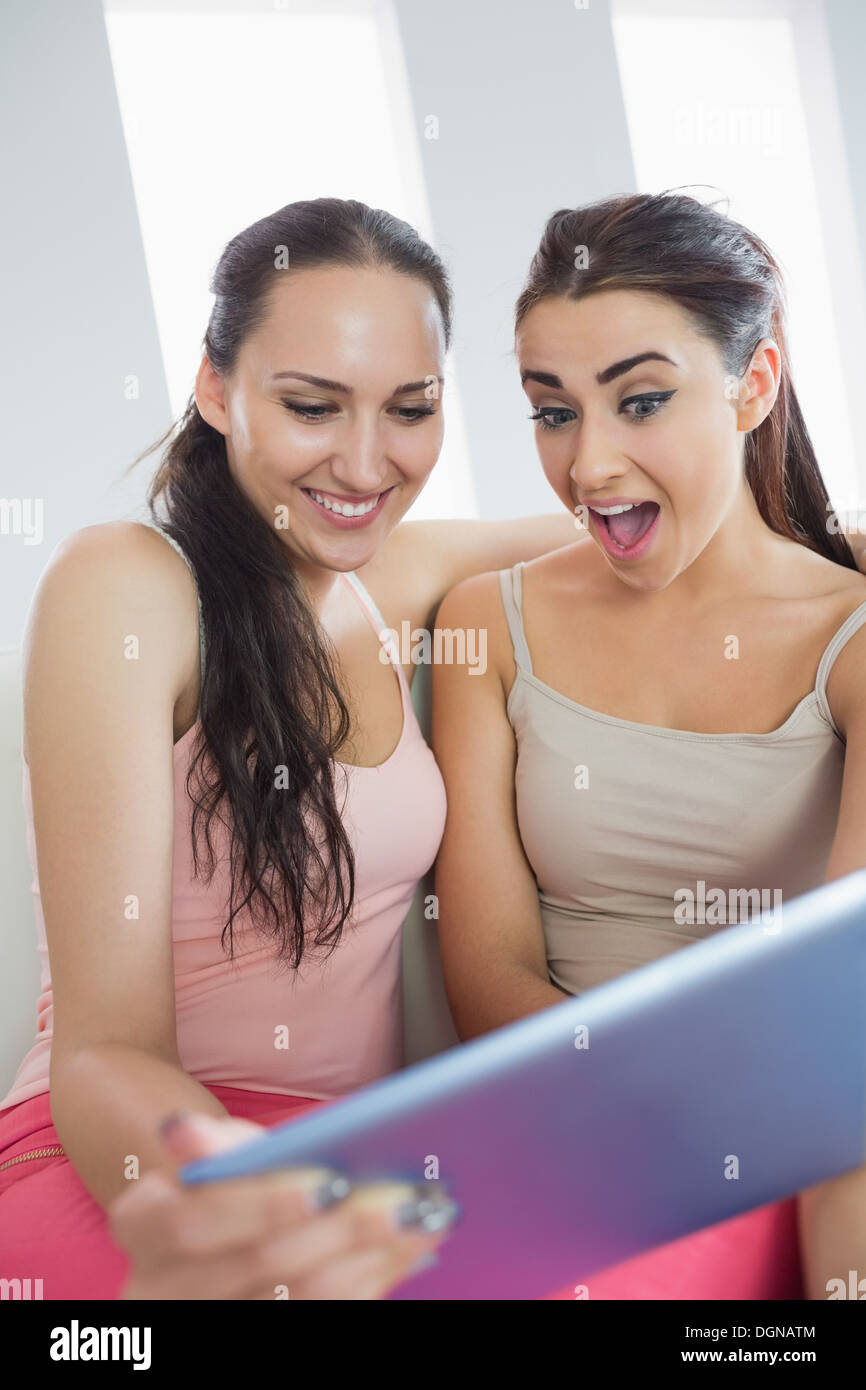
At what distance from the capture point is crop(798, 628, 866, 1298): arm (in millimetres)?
911

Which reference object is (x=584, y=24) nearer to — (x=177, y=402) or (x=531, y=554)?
(x=177, y=402)

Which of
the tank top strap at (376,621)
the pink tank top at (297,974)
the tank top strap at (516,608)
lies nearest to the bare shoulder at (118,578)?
the pink tank top at (297,974)

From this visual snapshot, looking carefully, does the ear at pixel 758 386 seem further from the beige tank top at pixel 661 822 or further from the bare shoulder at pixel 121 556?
the bare shoulder at pixel 121 556

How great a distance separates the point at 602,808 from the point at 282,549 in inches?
18.3

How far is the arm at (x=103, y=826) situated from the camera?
1.01m

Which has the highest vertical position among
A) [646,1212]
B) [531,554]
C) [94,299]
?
[94,299]

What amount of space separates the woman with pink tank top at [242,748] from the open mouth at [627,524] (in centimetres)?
21

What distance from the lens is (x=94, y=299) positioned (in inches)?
117

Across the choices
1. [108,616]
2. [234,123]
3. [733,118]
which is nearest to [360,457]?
[108,616]

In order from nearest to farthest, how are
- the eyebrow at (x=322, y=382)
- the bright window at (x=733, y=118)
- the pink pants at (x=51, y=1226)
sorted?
1. the pink pants at (x=51, y=1226)
2. the eyebrow at (x=322, y=382)
3. the bright window at (x=733, y=118)

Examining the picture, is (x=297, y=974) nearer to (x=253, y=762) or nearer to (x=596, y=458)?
(x=253, y=762)

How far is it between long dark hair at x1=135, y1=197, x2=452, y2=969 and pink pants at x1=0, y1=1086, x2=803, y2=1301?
30 centimetres

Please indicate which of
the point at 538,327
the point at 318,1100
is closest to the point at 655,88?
the point at 538,327

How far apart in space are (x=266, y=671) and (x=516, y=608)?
1.19 ft
